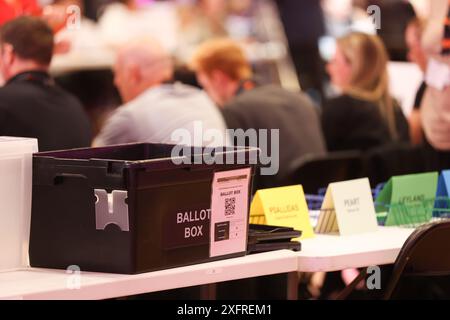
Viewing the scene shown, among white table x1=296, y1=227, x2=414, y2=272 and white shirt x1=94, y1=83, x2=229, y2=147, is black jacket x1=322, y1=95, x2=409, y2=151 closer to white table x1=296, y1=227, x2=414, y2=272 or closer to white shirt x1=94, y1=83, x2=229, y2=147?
white shirt x1=94, y1=83, x2=229, y2=147

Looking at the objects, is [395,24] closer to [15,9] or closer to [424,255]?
[15,9]

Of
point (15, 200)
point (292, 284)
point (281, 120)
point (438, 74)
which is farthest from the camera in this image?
point (281, 120)

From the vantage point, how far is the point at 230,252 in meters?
3.05

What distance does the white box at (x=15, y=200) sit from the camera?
9.37 ft

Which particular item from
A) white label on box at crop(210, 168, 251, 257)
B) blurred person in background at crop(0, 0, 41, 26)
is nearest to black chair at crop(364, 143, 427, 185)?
blurred person in background at crop(0, 0, 41, 26)

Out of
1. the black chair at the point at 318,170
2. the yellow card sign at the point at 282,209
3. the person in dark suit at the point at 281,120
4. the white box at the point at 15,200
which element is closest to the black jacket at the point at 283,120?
the person in dark suit at the point at 281,120

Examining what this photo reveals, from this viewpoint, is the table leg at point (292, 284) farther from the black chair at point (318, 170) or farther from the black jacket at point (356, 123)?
the black jacket at point (356, 123)

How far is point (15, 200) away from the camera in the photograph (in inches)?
113

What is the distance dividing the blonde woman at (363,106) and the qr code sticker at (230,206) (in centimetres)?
313

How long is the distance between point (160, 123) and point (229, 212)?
1.75m

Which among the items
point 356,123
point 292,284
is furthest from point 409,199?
point 356,123

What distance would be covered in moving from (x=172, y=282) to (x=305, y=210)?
76cm
